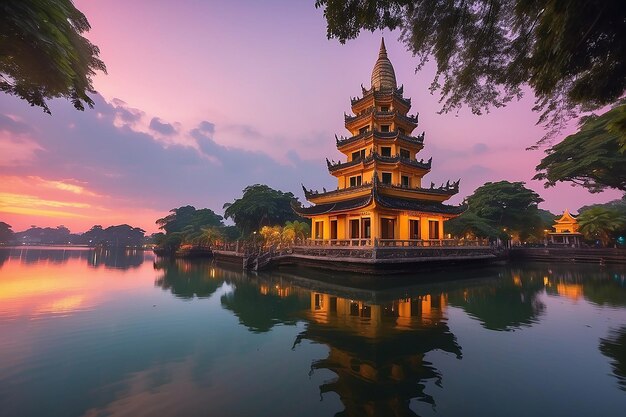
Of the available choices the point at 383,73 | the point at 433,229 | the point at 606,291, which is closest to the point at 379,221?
the point at 433,229

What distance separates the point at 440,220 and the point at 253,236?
2901 centimetres

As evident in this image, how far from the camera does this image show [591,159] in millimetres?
29719

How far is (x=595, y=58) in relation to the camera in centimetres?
408

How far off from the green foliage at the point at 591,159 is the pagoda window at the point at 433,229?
1851 centimetres

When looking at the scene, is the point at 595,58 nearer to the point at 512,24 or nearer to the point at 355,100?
the point at 512,24

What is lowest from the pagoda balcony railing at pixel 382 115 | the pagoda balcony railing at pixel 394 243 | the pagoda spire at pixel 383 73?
the pagoda balcony railing at pixel 394 243

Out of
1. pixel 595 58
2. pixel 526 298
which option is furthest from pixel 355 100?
pixel 595 58

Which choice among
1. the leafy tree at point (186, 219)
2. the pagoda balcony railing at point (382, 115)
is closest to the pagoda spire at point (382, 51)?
the pagoda balcony railing at point (382, 115)

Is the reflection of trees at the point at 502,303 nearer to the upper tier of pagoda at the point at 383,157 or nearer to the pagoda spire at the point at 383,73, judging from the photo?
the upper tier of pagoda at the point at 383,157

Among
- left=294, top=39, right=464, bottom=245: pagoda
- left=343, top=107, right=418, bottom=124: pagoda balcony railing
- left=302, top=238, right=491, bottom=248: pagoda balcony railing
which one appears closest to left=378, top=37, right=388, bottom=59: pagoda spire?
left=294, top=39, right=464, bottom=245: pagoda

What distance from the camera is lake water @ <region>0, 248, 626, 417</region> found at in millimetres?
4762

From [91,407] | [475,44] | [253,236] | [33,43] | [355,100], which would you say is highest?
[355,100]

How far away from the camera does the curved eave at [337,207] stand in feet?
73.8

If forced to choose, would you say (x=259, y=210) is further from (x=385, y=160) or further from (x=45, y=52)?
(x=45, y=52)
